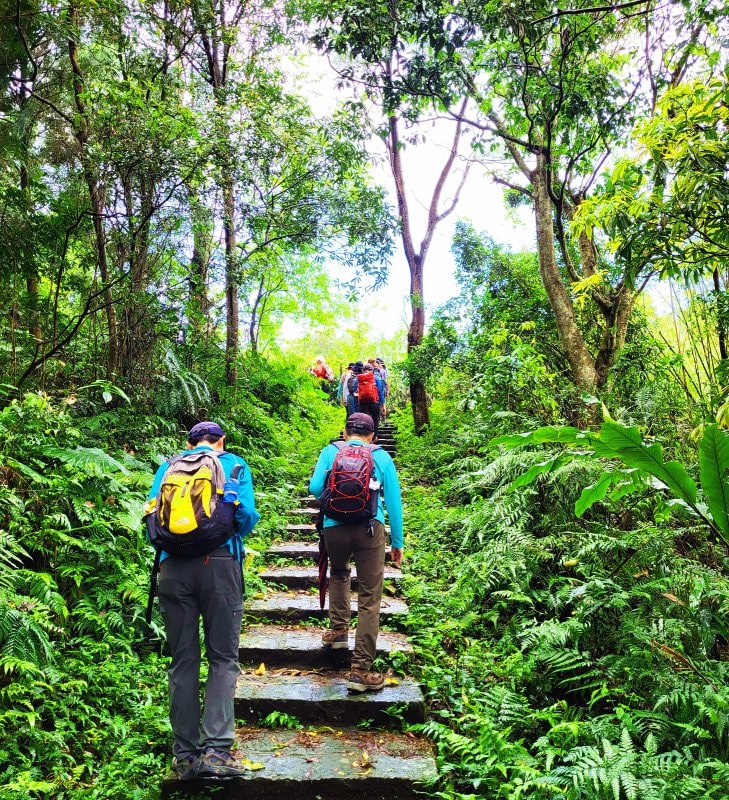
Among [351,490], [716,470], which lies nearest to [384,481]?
[351,490]

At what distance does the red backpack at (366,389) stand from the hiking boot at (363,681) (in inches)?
263

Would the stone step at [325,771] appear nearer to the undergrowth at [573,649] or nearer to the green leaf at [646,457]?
the undergrowth at [573,649]

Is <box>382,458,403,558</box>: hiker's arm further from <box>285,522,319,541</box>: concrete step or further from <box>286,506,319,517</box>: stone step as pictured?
<box>286,506,319,517</box>: stone step

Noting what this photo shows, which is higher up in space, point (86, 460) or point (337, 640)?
point (86, 460)

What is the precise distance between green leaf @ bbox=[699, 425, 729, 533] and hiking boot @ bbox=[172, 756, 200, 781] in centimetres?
327

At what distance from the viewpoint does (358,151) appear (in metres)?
9.78

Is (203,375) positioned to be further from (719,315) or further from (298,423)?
(719,315)

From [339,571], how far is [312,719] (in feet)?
3.38

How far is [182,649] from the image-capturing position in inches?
126

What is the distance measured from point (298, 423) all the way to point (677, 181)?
9378mm

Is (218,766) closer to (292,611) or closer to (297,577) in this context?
(292,611)

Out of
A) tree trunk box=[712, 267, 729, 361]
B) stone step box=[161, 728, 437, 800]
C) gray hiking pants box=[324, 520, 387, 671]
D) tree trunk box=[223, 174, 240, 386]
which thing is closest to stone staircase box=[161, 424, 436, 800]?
stone step box=[161, 728, 437, 800]

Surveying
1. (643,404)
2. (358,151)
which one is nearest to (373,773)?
(643,404)

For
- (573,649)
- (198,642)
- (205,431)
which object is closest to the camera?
(198,642)
